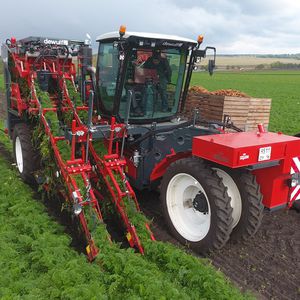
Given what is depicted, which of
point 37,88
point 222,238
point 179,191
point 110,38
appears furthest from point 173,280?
point 37,88

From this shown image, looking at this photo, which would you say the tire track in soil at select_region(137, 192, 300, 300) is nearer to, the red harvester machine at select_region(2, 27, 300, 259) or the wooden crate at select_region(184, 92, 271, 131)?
the red harvester machine at select_region(2, 27, 300, 259)

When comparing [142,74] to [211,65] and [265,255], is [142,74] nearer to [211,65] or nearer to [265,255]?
[211,65]

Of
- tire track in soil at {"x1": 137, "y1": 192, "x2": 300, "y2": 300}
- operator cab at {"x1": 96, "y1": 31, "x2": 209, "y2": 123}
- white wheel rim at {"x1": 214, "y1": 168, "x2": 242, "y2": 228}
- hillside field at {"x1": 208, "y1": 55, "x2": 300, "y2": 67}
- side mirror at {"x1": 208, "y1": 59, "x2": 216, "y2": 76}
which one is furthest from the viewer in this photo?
hillside field at {"x1": 208, "y1": 55, "x2": 300, "y2": 67}

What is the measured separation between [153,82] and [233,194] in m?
2.08

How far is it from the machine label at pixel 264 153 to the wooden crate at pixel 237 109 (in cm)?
461

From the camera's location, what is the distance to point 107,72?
18.1 ft

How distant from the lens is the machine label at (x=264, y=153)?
162 inches

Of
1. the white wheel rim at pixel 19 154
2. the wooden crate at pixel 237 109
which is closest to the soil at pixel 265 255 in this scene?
the white wheel rim at pixel 19 154

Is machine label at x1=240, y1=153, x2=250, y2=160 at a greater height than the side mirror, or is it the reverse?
the side mirror

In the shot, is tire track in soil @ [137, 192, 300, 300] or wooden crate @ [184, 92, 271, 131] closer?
tire track in soil @ [137, 192, 300, 300]

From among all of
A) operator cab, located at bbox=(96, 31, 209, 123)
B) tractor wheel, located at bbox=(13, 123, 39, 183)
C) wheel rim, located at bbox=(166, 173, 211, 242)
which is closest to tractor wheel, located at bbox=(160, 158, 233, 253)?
wheel rim, located at bbox=(166, 173, 211, 242)

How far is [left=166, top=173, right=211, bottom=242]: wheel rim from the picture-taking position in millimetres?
4500

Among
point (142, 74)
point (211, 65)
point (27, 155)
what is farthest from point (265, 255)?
point (27, 155)

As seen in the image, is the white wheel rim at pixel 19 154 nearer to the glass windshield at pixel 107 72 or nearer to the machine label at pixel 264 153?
the glass windshield at pixel 107 72
